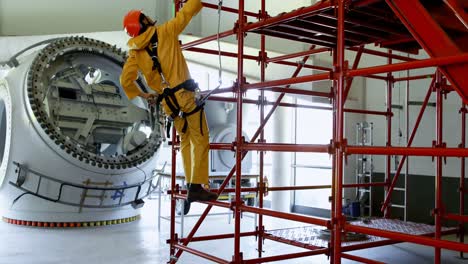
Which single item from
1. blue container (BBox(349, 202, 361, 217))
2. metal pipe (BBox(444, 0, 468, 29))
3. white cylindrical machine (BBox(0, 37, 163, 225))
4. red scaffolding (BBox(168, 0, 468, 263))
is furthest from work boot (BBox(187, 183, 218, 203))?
blue container (BBox(349, 202, 361, 217))

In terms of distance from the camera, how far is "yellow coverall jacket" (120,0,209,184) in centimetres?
420

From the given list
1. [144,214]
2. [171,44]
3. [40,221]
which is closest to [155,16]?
[144,214]

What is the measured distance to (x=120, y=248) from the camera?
6711 mm

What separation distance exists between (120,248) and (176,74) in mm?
3433

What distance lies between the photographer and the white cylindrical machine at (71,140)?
8.06 m

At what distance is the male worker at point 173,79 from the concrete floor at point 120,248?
2076 millimetres

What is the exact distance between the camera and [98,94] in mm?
9688

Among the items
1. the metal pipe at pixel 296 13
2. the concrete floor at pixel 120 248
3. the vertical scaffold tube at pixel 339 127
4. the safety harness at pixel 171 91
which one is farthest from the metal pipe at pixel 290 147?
the concrete floor at pixel 120 248

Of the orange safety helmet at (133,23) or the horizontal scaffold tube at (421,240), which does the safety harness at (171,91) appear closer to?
the orange safety helmet at (133,23)

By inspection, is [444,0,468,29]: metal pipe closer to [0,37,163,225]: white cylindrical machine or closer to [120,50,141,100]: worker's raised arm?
[120,50,141,100]: worker's raised arm

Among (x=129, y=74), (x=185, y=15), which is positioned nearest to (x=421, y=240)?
(x=185, y=15)

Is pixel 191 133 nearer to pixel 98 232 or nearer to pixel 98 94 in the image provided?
pixel 98 232

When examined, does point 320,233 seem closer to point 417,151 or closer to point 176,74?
point 176,74

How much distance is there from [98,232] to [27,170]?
62.6 inches
